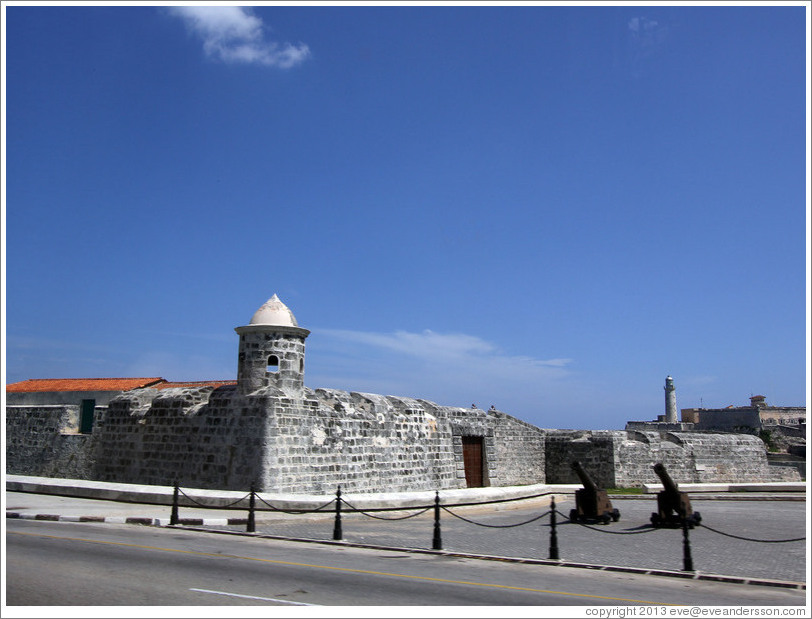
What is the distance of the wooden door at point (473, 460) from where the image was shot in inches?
938

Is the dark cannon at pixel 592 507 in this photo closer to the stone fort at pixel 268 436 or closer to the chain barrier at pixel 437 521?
the chain barrier at pixel 437 521

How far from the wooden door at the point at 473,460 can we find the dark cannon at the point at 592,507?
7791mm

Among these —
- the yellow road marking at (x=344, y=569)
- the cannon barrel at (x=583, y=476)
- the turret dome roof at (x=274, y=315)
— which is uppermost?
the turret dome roof at (x=274, y=315)

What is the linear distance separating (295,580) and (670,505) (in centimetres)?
1006

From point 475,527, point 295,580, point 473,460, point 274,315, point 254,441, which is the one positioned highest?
point 274,315

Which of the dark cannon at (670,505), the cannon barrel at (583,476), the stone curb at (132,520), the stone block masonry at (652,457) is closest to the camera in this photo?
the stone curb at (132,520)

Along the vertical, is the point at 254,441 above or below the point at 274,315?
below

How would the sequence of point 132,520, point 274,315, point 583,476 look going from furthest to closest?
point 274,315
point 583,476
point 132,520

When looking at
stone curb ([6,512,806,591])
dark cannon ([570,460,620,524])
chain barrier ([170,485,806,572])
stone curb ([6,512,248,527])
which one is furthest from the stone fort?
dark cannon ([570,460,620,524])

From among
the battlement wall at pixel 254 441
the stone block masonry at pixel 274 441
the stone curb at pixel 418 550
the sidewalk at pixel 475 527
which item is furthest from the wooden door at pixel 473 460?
the stone curb at pixel 418 550

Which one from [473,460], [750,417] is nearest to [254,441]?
[473,460]

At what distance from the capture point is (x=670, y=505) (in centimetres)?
1496

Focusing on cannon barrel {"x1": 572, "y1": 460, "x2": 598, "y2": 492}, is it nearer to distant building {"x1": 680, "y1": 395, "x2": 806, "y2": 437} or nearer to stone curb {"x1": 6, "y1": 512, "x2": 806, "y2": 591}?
stone curb {"x1": 6, "y1": 512, "x2": 806, "y2": 591}

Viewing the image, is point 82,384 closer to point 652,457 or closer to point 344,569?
point 652,457
